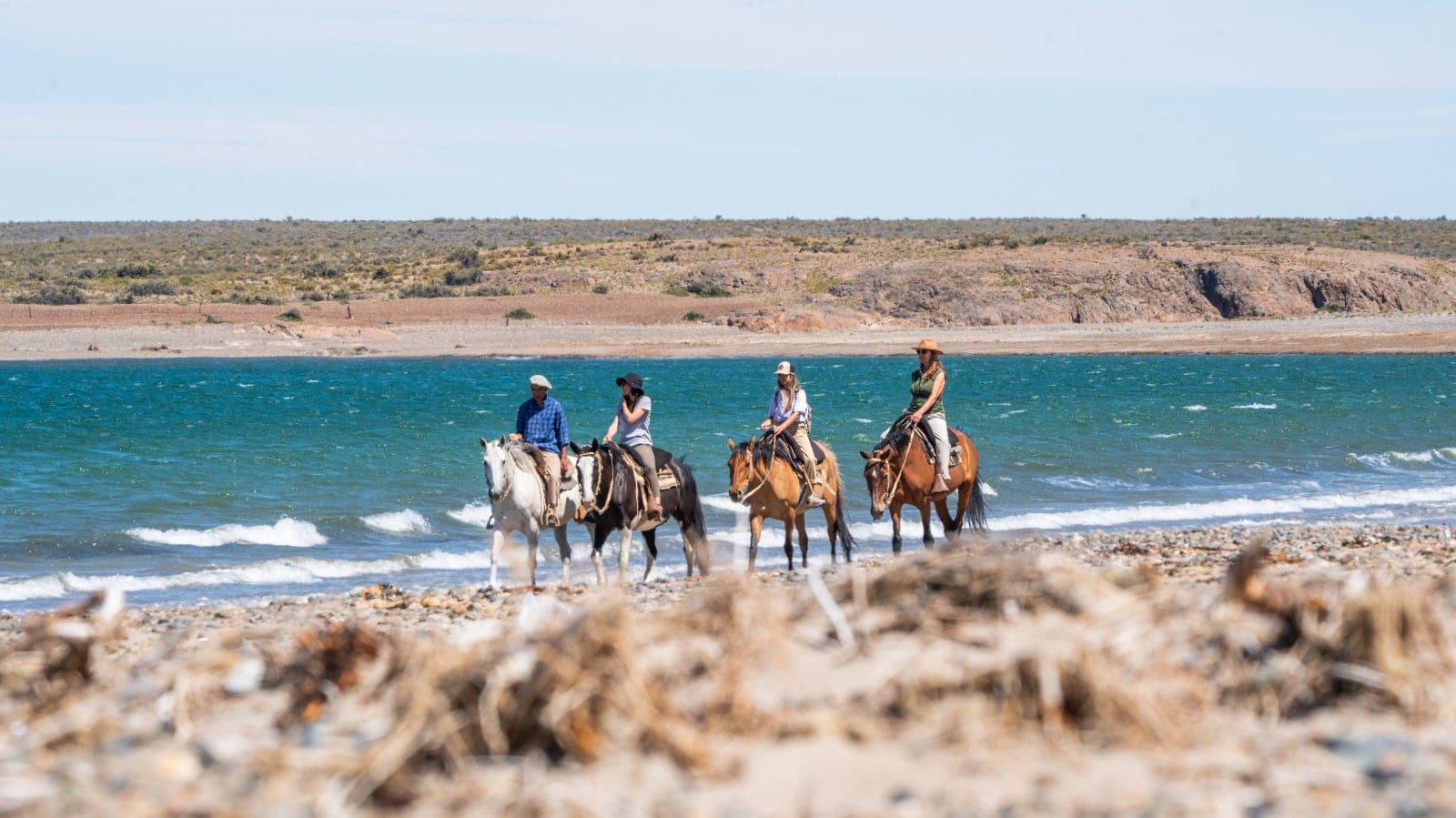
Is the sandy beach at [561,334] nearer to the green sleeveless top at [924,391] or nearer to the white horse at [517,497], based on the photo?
the green sleeveless top at [924,391]

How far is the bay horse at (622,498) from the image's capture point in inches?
606

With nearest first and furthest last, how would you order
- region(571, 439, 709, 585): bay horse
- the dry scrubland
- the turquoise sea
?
region(571, 439, 709, 585): bay horse, the turquoise sea, the dry scrubland

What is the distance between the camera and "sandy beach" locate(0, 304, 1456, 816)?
532 centimetres

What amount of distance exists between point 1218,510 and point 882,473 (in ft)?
31.7

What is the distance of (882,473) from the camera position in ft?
55.5

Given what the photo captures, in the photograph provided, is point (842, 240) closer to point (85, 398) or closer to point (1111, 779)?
point (85, 398)

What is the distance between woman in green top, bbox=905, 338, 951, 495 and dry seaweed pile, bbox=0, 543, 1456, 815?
9465 mm

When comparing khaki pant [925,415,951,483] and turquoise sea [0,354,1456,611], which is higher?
khaki pant [925,415,951,483]

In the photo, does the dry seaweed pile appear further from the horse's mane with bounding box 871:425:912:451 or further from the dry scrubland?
the dry scrubland

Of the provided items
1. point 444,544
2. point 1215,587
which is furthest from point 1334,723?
point 444,544

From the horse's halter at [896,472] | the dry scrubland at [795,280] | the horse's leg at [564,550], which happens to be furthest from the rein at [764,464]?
the dry scrubland at [795,280]

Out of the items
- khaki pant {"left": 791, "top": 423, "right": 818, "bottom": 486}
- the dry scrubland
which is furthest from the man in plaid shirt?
the dry scrubland

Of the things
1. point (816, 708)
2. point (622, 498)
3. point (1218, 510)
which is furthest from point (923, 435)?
point (816, 708)

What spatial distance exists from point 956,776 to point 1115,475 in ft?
79.1
